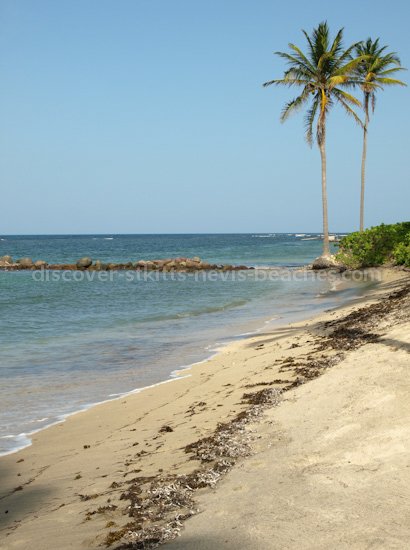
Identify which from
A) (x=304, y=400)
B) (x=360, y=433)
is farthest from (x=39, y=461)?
(x=360, y=433)

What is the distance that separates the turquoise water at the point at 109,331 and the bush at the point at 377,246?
11.9ft

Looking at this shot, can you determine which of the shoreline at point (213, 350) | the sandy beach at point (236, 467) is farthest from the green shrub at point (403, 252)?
the sandy beach at point (236, 467)

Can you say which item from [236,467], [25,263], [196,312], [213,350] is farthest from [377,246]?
[25,263]

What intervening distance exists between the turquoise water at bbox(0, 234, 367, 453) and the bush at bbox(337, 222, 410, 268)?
3.62 metres

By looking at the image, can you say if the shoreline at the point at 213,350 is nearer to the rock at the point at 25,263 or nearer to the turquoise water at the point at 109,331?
the turquoise water at the point at 109,331

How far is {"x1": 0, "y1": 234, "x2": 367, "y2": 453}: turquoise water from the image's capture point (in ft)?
30.0

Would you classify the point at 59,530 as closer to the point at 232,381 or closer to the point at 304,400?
the point at 304,400

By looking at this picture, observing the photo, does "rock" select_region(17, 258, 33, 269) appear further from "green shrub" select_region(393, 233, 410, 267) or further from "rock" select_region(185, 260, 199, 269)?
"green shrub" select_region(393, 233, 410, 267)

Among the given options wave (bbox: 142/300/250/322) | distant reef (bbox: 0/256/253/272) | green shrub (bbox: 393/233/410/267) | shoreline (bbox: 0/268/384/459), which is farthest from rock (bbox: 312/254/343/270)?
wave (bbox: 142/300/250/322)

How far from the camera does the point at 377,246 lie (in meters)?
30.5

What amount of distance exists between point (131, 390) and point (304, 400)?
3.70 m

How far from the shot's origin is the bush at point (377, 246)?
27741 millimetres

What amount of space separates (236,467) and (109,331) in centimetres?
1174

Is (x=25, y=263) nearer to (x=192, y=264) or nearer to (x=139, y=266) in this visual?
(x=139, y=266)
